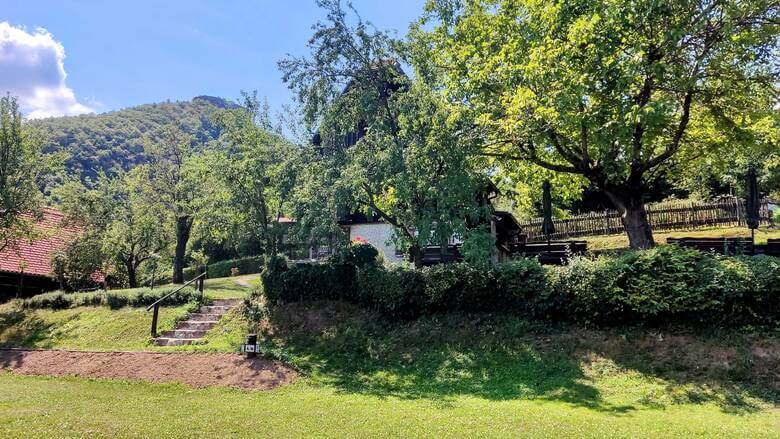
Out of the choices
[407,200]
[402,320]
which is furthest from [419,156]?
[402,320]

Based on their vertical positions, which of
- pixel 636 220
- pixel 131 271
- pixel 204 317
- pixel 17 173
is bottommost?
pixel 204 317

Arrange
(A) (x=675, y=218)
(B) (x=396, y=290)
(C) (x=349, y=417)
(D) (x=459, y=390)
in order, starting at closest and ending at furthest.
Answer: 1. (C) (x=349, y=417)
2. (D) (x=459, y=390)
3. (B) (x=396, y=290)
4. (A) (x=675, y=218)

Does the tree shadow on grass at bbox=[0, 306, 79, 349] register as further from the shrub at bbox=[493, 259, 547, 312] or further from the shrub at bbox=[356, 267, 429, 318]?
the shrub at bbox=[493, 259, 547, 312]

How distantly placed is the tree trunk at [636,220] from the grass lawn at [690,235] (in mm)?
6846

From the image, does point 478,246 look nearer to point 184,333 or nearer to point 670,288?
point 670,288

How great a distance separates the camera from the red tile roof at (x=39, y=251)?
22.4m

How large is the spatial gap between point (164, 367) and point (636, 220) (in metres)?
14.3

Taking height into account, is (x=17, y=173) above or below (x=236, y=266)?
above

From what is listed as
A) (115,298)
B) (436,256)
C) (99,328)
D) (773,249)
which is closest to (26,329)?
(115,298)

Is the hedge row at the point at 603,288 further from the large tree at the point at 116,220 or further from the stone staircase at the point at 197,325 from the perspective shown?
the large tree at the point at 116,220

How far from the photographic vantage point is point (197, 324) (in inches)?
592

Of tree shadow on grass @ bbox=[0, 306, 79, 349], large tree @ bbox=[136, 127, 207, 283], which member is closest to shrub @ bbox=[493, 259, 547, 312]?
tree shadow on grass @ bbox=[0, 306, 79, 349]

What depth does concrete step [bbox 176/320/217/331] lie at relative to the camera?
49.0 feet

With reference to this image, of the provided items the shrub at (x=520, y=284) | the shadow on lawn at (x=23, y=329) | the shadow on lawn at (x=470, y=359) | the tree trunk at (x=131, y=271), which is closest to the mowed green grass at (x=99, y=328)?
the shadow on lawn at (x=23, y=329)
